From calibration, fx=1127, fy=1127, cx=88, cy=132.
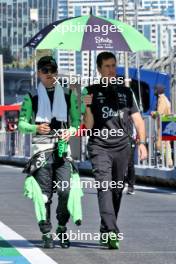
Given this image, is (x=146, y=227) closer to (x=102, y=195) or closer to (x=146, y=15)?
(x=102, y=195)

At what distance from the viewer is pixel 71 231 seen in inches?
463

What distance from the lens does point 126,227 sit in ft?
40.9

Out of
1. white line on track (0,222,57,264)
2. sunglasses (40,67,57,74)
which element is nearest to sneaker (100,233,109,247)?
white line on track (0,222,57,264)

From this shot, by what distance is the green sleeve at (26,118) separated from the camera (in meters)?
9.83

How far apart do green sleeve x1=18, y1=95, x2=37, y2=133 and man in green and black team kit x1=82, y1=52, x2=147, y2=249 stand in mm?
485

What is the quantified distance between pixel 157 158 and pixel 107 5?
47047 millimetres

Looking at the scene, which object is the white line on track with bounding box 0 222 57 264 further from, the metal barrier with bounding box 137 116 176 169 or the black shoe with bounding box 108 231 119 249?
the metal barrier with bounding box 137 116 176 169

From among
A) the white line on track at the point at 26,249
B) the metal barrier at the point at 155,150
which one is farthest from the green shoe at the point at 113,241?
the metal barrier at the point at 155,150

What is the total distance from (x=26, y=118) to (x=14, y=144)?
3126 centimetres

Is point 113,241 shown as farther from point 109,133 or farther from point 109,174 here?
point 109,133

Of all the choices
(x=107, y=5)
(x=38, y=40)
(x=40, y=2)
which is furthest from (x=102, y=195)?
(x=40, y=2)

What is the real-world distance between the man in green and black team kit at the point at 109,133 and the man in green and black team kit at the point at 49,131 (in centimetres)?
19

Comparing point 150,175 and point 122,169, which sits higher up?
point 122,169

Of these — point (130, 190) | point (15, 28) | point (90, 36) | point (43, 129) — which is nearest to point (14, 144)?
point (130, 190)
